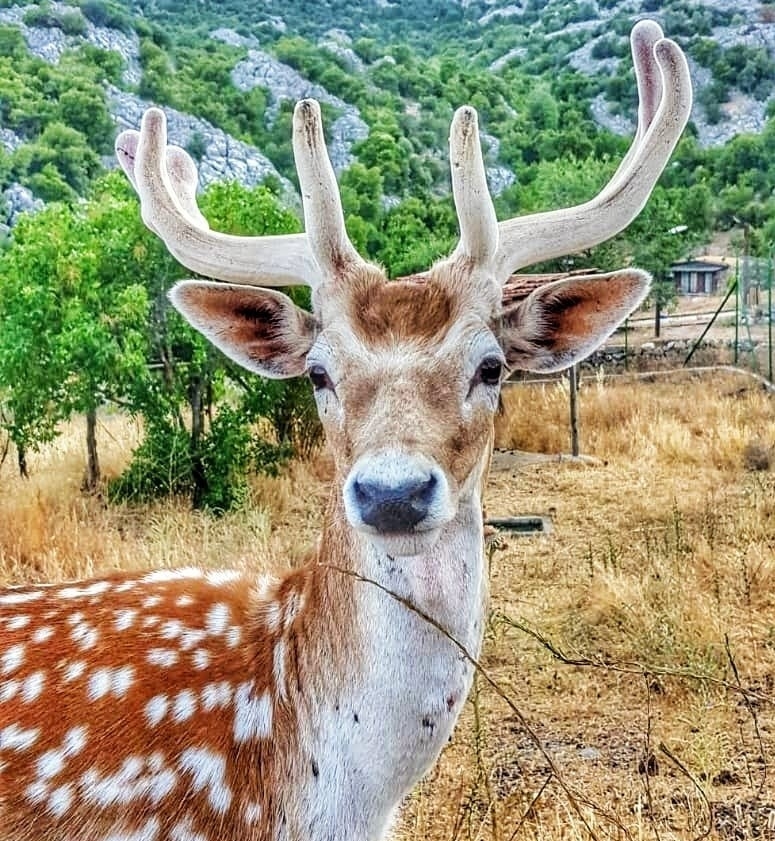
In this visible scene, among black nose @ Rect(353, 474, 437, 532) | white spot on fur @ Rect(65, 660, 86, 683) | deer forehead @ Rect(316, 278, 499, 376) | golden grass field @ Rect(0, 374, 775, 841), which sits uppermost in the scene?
deer forehead @ Rect(316, 278, 499, 376)

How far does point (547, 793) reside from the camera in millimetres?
3869

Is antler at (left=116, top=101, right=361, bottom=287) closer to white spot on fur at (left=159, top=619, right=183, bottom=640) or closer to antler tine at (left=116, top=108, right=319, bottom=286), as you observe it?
antler tine at (left=116, top=108, right=319, bottom=286)

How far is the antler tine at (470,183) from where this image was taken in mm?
2344

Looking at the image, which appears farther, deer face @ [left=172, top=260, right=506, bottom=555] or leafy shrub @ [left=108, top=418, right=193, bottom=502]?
leafy shrub @ [left=108, top=418, right=193, bottom=502]

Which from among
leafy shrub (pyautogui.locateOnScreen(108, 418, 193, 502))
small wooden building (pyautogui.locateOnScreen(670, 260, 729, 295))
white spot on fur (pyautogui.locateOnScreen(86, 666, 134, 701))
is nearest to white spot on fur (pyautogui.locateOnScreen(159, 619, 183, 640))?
white spot on fur (pyautogui.locateOnScreen(86, 666, 134, 701))

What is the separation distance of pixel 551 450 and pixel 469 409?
10.3m

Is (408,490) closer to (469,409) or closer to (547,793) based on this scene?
(469,409)

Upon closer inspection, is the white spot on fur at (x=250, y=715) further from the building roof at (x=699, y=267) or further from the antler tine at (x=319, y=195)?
the building roof at (x=699, y=267)

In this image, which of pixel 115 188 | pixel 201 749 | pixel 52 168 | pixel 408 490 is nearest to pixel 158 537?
pixel 115 188

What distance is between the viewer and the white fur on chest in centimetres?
221

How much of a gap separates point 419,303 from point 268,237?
1.57 feet

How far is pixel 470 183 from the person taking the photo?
2.35 meters

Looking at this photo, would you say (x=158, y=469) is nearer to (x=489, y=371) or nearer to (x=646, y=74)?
(x=646, y=74)

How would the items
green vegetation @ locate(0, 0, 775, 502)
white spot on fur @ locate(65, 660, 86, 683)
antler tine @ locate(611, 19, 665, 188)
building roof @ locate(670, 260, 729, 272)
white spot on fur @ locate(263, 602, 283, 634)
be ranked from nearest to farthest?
1. white spot on fur @ locate(65, 660, 86, 683)
2. white spot on fur @ locate(263, 602, 283, 634)
3. antler tine @ locate(611, 19, 665, 188)
4. green vegetation @ locate(0, 0, 775, 502)
5. building roof @ locate(670, 260, 729, 272)
